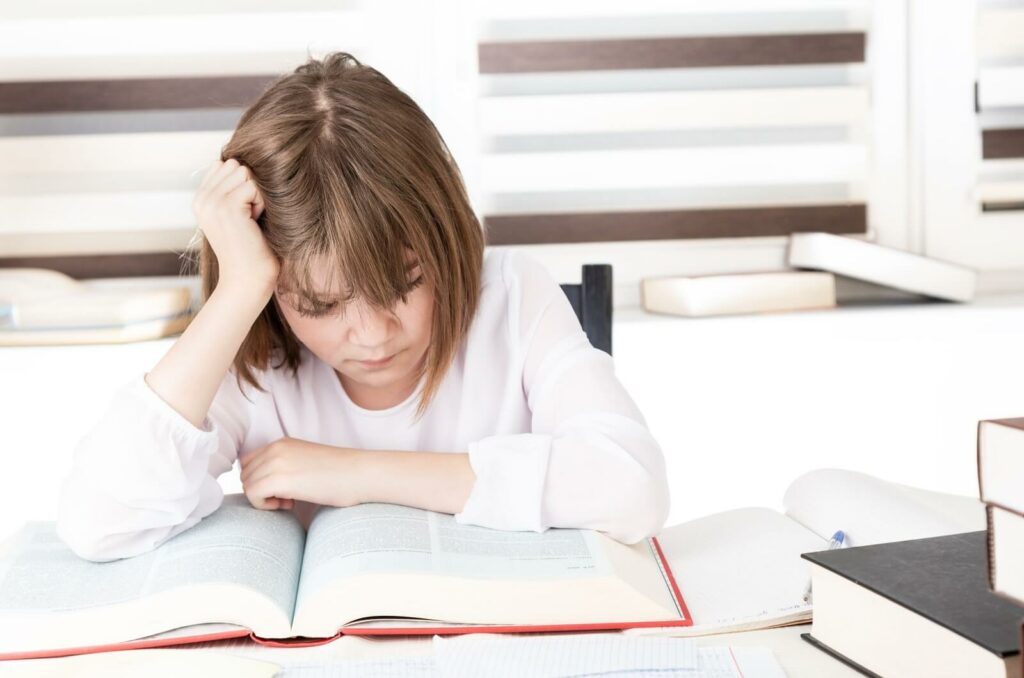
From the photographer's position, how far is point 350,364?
1109 millimetres

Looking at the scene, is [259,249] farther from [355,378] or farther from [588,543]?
[588,543]

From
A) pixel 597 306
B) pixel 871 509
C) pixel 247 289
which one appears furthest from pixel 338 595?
pixel 597 306

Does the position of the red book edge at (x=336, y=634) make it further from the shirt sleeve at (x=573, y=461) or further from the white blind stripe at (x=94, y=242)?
the white blind stripe at (x=94, y=242)

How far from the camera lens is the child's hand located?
1013 mm

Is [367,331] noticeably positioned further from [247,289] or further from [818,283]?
[818,283]

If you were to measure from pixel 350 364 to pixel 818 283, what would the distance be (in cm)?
107

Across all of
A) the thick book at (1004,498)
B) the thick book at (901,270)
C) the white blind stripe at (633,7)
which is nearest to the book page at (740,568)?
the thick book at (1004,498)

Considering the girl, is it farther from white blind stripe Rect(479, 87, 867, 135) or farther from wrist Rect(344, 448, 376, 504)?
white blind stripe Rect(479, 87, 867, 135)

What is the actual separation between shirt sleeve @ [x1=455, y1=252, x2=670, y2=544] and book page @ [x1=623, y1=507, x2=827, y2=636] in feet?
0.16

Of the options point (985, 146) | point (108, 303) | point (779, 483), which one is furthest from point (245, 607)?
point (985, 146)

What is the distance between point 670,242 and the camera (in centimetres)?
203

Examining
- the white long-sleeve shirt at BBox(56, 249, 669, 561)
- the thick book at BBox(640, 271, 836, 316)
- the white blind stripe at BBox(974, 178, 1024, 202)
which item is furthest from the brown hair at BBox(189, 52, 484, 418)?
the white blind stripe at BBox(974, 178, 1024, 202)

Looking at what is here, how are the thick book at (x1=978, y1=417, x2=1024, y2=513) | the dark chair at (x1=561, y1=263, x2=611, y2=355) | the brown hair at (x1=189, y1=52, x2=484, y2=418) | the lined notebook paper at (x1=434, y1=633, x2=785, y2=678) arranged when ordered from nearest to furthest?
the thick book at (x1=978, y1=417, x2=1024, y2=513)
the lined notebook paper at (x1=434, y1=633, x2=785, y2=678)
the brown hair at (x1=189, y1=52, x2=484, y2=418)
the dark chair at (x1=561, y1=263, x2=611, y2=355)

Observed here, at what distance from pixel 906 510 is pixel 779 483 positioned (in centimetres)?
88
